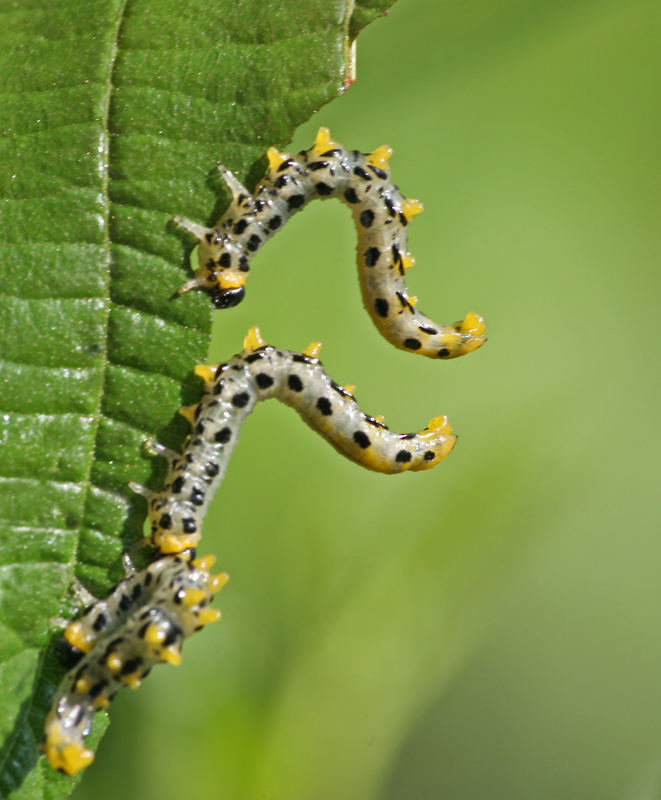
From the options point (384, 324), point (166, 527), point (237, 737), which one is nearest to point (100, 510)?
point (166, 527)

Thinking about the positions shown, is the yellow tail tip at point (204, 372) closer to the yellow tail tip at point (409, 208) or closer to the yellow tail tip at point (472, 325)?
the yellow tail tip at point (409, 208)

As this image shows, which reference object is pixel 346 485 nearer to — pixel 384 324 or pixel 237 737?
pixel 384 324

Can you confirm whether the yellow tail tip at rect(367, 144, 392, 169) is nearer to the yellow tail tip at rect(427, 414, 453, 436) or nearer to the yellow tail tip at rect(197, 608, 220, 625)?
the yellow tail tip at rect(427, 414, 453, 436)

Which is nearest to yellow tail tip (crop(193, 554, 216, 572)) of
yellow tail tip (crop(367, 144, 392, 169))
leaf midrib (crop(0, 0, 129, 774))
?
leaf midrib (crop(0, 0, 129, 774))

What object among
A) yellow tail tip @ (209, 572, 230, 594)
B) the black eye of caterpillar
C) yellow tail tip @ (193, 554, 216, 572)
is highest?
the black eye of caterpillar

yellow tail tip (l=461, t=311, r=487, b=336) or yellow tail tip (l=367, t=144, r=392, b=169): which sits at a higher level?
yellow tail tip (l=367, t=144, r=392, b=169)

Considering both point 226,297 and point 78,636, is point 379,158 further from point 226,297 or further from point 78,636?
point 78,636

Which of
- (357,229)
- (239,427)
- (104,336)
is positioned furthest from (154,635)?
(357,229)
